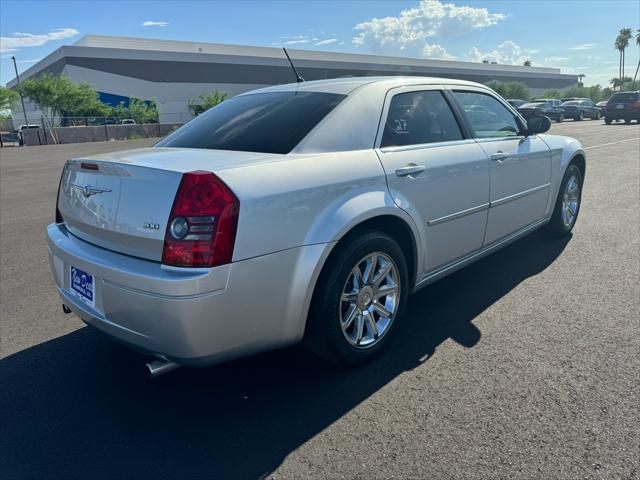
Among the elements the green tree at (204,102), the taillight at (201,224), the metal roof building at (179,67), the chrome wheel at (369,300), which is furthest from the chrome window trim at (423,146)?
the metal roof building at (179,67)

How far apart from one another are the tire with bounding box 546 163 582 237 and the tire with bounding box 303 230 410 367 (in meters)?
2.79

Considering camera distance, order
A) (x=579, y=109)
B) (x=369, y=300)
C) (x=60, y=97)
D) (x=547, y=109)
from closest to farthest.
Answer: (x=369, y=300), (x=547, y=109), (x=579, y=109), (x=60, y=97)

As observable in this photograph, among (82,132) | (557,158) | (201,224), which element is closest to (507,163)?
(557,158)

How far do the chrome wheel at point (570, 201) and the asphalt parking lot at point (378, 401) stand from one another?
1.30 meters

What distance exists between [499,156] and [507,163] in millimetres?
151

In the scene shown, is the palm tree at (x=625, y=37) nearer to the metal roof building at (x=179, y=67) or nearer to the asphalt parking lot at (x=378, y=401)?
the metal roof building at (x=179, y=67)

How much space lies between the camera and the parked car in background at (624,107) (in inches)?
1129

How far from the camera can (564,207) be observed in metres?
5.35

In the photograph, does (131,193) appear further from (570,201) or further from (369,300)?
(570,201)

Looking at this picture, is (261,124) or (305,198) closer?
(305,198)

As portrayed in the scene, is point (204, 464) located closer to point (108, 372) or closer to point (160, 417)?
point (160, 417)

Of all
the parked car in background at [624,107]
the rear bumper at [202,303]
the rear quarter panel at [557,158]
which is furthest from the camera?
the parked car in background at [624,107]

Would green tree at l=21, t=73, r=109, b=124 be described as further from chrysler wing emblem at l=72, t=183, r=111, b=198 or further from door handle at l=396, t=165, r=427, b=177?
door handle at l=396, t=165, r=427, b=177

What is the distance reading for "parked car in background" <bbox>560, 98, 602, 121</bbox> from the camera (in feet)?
120
